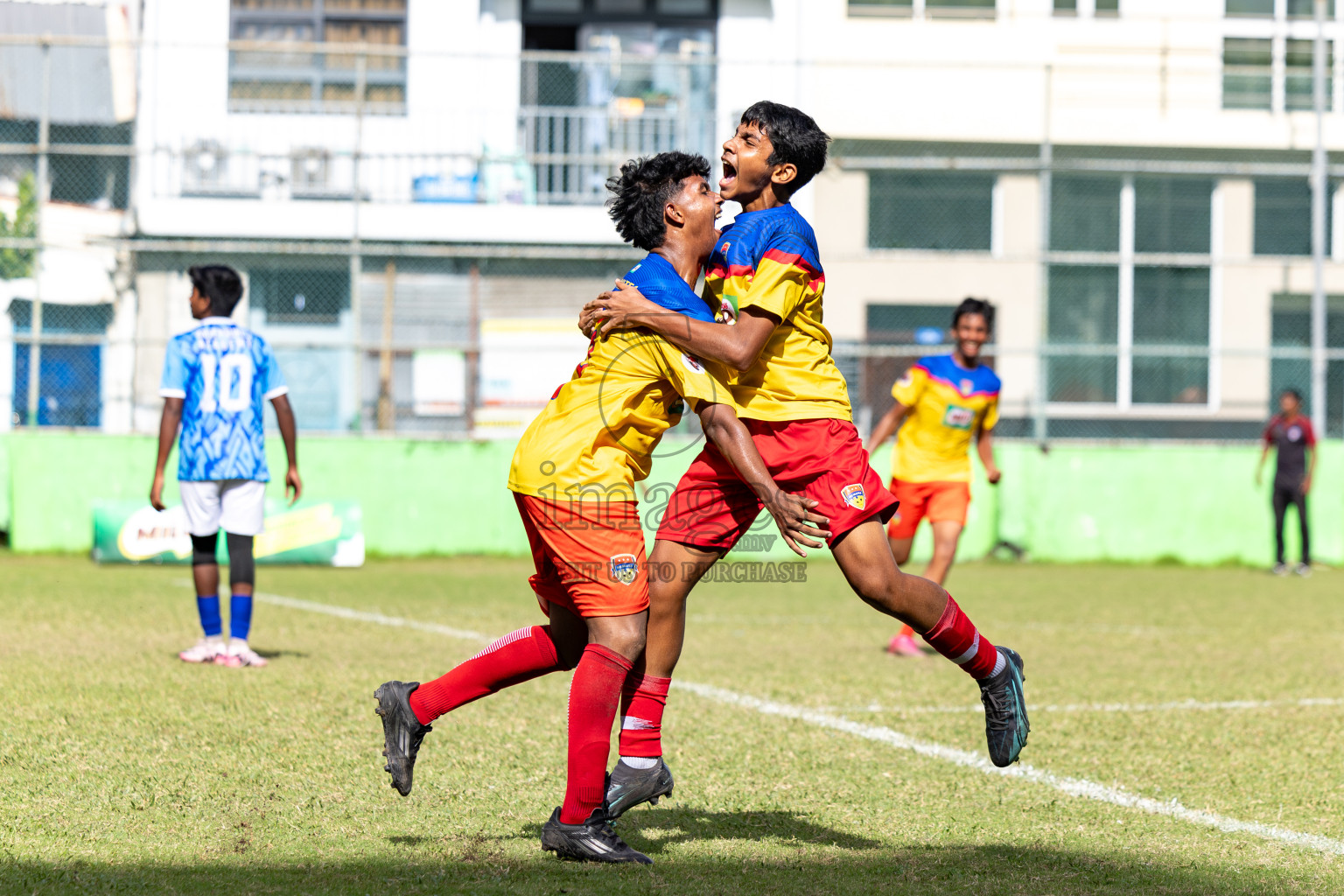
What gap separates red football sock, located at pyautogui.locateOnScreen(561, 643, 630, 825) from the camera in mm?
3646

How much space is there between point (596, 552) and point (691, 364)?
534 millimetres

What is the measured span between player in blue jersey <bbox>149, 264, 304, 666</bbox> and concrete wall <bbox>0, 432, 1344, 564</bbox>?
681 cm

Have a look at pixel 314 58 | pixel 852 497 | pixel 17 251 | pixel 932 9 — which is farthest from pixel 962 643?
pixel 932 9

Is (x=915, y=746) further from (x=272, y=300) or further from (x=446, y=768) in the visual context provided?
(x=272, y=300)

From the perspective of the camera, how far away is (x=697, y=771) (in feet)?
15.9

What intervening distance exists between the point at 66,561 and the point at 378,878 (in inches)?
441

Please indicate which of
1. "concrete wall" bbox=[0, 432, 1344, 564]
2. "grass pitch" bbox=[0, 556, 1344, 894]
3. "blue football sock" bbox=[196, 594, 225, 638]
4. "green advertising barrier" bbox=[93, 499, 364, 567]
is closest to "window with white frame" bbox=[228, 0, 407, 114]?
"concrete wall" bbox=[0, 432, 1344, 564]

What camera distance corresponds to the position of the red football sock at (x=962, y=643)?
4047 millimetres

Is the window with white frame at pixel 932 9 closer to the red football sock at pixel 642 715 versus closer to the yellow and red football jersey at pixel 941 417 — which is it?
the yellow and red football jersey at pixel 941 417

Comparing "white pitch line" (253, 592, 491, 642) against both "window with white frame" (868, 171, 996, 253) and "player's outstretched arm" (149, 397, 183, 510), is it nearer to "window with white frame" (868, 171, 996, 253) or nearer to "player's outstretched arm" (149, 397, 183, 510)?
"player's outstretched arm" (149, 397, 183, 510)

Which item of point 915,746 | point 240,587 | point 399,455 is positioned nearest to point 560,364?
point 399,455

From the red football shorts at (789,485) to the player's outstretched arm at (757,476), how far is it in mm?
247

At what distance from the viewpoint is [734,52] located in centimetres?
2158

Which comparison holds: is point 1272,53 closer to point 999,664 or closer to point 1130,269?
→ point 1130,269
